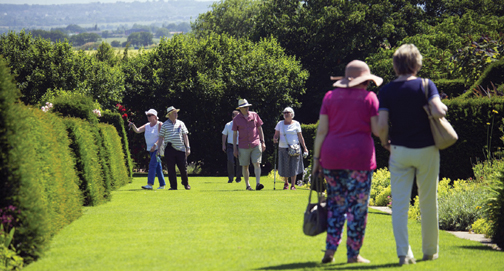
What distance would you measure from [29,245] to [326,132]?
3324mm

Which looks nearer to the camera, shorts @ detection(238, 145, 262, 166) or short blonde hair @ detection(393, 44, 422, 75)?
short blonde hair @ detection(393, 44, 422, 75)

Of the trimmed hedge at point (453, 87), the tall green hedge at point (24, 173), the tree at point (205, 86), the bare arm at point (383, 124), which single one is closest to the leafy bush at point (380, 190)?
the bare arm at point (383, 124)

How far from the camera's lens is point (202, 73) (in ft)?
94.4

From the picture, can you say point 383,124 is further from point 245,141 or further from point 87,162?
point 245,141

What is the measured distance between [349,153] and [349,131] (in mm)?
224

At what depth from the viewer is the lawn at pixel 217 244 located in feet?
19.1

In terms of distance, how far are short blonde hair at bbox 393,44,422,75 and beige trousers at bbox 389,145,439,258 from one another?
0.79 metres

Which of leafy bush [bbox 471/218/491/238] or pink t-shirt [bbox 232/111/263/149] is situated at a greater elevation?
pink t-shirt [bbox 232/111/263/149]

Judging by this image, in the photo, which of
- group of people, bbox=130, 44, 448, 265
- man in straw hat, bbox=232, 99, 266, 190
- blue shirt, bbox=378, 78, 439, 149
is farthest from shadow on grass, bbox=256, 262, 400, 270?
man in straw hat, bbox=232, 99, 266, 190

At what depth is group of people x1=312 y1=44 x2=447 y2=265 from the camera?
5.63 meters

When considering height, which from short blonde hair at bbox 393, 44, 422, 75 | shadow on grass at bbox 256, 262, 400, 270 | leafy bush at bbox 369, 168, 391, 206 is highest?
short blonde hair at bbox 393, 44, 422, 75

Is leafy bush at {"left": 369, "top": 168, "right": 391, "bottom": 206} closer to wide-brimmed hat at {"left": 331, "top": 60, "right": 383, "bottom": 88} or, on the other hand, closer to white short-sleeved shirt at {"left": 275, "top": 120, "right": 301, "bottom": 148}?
white short-sleeved shirt at {"left": 275, "top": 120, "right": 301, "bottom": 148}

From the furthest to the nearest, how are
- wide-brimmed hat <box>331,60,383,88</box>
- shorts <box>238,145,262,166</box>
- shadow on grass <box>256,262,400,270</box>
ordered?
shorts <box>238,145,262,166</box> → wide-brimmed hat <box>331,60,383,88</box> → shadow on grass <box>256,262,400,270</box>

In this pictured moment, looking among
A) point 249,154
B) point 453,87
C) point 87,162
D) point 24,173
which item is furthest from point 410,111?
point 453,87
